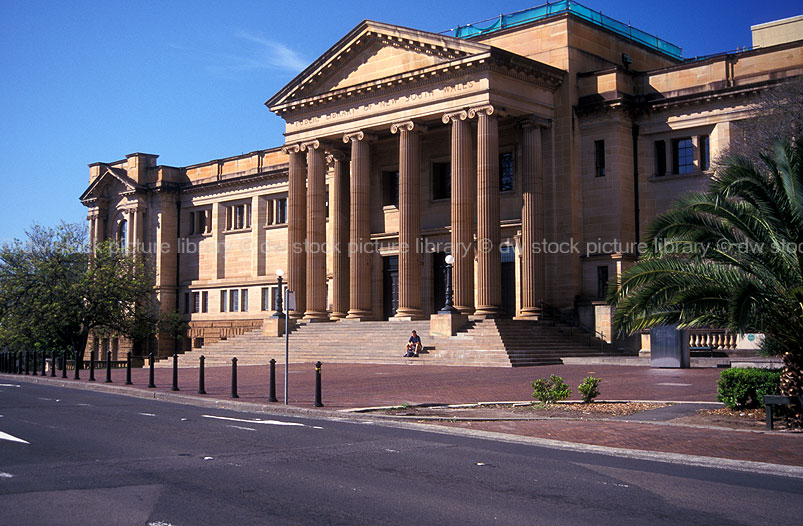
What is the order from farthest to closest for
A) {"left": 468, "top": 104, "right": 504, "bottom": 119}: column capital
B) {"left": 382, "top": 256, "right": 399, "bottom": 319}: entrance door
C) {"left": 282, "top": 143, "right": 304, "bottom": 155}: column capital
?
{"left": 382, "top": 256, "right": 399, "bottom": 319}: entrance door, {"left": 282, "top": 143, "right": 304, "bottom": 155}: column capital, {"left": 468, "top": 104, "right": 504, "bottom": 119}: column capital

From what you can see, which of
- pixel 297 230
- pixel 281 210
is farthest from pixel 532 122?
pixel 281 210

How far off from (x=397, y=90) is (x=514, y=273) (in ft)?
35.1

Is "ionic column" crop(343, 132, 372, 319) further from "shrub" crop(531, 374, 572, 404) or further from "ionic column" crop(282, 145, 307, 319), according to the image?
"shrub" crop(531, 374, 572, 404)

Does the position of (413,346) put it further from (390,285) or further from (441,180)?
(441,180)

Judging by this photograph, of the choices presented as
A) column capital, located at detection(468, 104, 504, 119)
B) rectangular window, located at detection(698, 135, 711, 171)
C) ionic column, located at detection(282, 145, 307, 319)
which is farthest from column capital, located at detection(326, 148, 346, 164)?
rectangular window, located at detection(698, 135, 711, 171)

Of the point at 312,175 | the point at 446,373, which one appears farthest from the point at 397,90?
the point at 446,373

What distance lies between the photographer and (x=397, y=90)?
42312mm

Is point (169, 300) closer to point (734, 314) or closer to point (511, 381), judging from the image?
point (511, 381)

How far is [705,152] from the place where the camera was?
132 ft

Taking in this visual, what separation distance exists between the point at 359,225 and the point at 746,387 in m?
29.6

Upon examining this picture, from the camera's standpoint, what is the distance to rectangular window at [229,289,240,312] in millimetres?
61250

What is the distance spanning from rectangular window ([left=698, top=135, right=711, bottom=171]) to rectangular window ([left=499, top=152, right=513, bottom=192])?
29.8 feet

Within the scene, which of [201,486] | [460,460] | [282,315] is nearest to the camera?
[201,486]

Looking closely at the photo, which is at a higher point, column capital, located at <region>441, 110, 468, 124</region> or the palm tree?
column capital, located at <region>441, 110, 468, 124</region>
